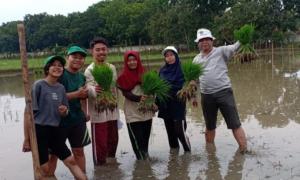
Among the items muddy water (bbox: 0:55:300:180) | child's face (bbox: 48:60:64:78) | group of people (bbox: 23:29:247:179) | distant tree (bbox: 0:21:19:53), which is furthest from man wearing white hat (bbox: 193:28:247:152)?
distant tree (bbox: 0:21:19:53)

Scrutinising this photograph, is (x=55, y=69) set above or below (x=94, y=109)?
above

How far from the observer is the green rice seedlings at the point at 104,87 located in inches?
212

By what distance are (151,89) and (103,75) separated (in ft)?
2.31

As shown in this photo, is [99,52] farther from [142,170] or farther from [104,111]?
[142,170]

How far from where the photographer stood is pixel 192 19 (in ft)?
136

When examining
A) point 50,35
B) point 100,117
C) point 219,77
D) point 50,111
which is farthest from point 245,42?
point 50,35

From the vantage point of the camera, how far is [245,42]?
20.0ft

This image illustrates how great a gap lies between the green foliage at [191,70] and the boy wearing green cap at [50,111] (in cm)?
187

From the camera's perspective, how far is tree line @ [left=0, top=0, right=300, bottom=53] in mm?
38219

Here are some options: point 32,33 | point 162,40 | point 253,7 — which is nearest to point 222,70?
point 253,7

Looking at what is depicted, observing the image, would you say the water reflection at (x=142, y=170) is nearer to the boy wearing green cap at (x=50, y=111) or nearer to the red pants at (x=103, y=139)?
the red pants at (x=103, y=139)

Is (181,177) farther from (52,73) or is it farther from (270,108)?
(270,108)

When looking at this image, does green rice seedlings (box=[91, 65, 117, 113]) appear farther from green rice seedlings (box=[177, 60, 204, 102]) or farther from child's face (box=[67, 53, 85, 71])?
green rice seedlings (box=[177, 60, 204, 102])

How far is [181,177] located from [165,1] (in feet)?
158
